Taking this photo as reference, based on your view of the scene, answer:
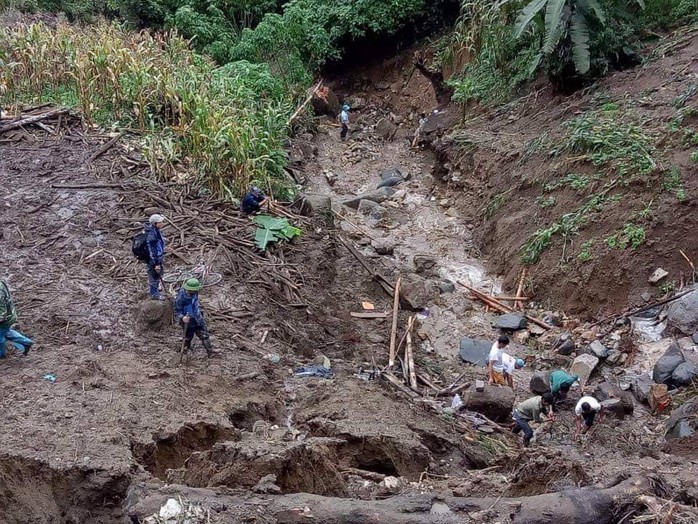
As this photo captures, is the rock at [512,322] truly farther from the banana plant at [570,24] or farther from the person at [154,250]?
the person at [154,250]

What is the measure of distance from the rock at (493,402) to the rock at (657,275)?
2.73m

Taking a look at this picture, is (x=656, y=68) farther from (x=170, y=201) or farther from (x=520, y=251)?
(x=170, y=201)

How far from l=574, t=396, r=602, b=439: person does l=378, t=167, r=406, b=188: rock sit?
23.2 feet

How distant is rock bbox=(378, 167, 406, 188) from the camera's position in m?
12.6

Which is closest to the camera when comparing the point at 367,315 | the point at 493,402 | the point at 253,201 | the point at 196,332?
the point at 196,332

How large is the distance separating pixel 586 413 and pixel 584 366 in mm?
1439

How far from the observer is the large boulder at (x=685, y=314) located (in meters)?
7.38

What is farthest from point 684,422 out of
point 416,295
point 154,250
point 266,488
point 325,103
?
point 325,103

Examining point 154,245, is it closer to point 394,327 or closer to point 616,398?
point 394,327

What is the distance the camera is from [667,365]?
7012 millimetres

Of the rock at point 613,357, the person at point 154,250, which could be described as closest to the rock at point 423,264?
the rock at point 613,357

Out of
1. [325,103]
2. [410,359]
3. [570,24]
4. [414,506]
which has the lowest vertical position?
[410,359]

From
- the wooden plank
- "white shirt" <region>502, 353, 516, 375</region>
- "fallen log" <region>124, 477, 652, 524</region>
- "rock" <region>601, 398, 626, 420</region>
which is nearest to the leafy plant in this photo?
the wooden plank

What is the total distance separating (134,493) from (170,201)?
5795 millimetres
